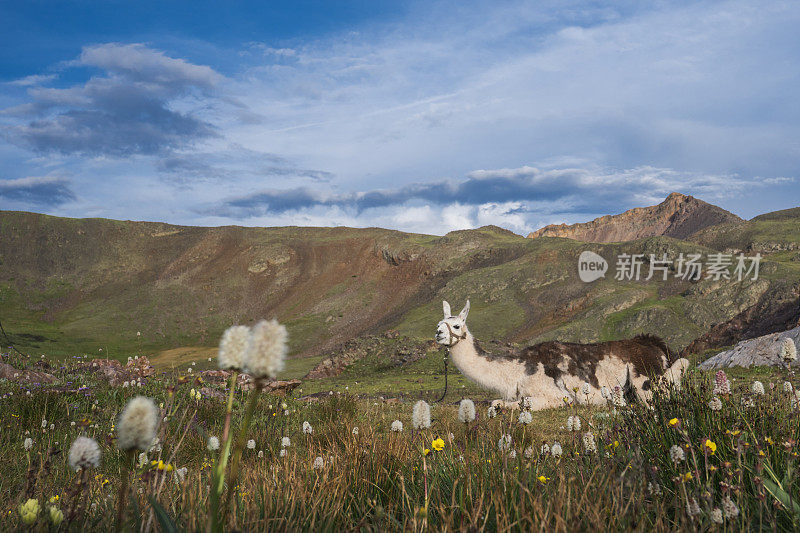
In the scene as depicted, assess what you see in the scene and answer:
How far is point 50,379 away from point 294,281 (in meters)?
66.7

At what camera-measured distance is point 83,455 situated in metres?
2.11

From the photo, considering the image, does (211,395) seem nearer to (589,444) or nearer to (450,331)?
(450,331)

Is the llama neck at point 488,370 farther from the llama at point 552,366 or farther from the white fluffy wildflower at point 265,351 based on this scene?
the white fluffy wildflower at point 265,351

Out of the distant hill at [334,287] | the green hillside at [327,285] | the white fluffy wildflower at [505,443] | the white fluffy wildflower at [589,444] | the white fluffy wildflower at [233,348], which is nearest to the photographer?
the white fluffy wildflower at [233,348]

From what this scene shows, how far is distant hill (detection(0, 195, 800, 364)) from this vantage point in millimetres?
40594

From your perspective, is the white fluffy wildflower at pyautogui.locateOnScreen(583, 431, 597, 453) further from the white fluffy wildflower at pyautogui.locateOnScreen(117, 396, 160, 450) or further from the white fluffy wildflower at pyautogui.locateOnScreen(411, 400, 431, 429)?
the white fluffy wildflower at pyautogui.locateOnScreen(117, 396, 160, 450)

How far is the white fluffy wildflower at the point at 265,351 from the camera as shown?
126cm

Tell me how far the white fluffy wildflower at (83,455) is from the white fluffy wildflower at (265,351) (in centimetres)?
126

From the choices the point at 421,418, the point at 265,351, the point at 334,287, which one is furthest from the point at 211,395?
the point at 334,287

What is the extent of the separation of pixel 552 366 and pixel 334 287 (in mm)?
64019

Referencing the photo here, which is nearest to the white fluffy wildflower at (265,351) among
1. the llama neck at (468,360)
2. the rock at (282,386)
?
the llama neck at (468,360)

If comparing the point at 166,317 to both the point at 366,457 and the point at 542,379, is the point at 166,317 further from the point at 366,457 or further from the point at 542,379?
the point at 366,457

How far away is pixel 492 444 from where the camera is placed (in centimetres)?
409

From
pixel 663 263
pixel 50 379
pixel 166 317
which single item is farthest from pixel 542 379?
pixel 166 317
